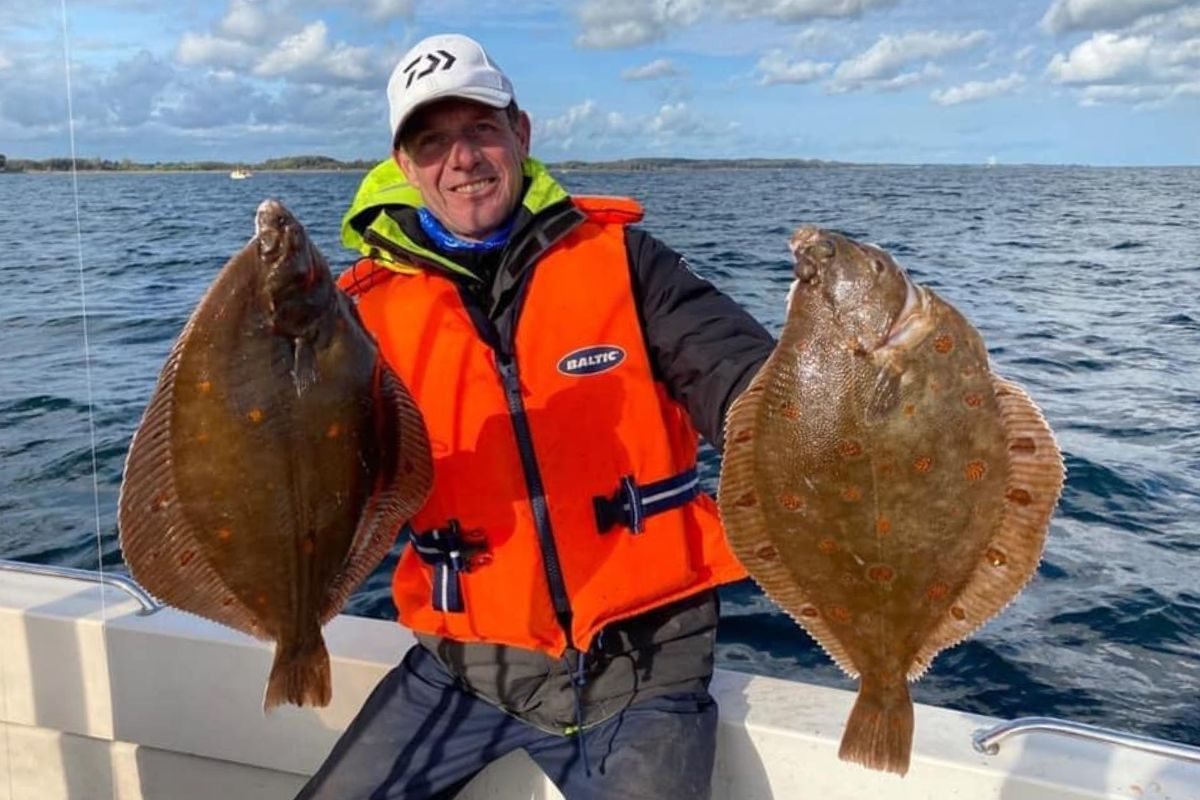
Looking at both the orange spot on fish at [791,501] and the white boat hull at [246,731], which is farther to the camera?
the white boat hull at [246,731]

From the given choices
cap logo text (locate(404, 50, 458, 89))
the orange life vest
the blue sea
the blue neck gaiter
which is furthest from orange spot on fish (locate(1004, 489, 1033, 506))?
the blue sea

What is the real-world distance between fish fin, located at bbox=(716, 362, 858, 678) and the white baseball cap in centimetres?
141

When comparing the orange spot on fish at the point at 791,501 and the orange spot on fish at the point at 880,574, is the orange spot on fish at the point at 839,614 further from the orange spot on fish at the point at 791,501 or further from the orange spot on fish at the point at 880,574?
the orange spot on fish at the point at 791,501

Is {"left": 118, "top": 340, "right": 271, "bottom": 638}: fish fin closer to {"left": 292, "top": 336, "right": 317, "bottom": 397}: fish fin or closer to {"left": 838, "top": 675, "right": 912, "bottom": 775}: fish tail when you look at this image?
{"left": 292, "top": 336, "right": 317, "bottom": 397}: fish fin

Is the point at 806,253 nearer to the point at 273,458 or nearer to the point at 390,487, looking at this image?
the point at 390,487

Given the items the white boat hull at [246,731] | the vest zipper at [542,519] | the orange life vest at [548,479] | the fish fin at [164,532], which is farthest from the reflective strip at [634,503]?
the fish fin at [164,532]

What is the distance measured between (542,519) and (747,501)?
0.92 meters

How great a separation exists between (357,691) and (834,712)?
1630 millimetres

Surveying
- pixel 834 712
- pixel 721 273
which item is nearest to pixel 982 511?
pixel 834 712

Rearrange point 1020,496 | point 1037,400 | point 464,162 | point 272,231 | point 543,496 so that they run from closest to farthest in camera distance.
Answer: point 272,231
point 1020,496
point 543,496
point 464,162
point 1037,400

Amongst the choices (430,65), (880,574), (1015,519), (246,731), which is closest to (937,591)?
(880,574)

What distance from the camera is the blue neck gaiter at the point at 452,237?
347 centimetres

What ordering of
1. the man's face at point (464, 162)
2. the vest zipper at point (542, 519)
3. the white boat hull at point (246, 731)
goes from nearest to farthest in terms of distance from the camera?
the white boat hull at point (246, 731) < the vest zipper at point (542, 519) < the man's face at point (464, 162)

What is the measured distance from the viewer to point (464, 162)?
3371 millimetres
